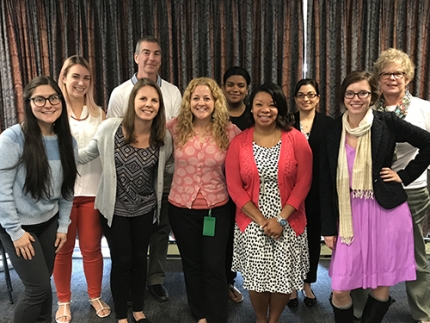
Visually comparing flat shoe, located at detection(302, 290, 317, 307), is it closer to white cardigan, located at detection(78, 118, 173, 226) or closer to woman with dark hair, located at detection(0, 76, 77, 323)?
white cardigan, located at detection(78, 118, 173, 226)

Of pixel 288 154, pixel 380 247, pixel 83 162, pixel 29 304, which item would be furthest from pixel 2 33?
pixel 380 247

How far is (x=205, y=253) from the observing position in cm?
229

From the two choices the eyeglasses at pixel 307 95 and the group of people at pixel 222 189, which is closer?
the group of people at pixel 222 189

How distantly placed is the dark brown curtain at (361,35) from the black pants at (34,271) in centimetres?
258

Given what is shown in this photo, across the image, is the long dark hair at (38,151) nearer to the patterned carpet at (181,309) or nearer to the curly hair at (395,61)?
the patterned carpet at (181,309)

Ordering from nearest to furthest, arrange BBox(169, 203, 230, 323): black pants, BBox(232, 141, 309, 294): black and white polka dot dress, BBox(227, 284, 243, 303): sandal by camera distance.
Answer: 1. BBox(232, 141, 309, 294): black and white polka dot dress
2. BBox(169, 203, 230, 323): black pants
3. BBox(227, 284, 243, 303): sandal

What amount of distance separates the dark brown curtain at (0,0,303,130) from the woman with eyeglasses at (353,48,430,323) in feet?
3.97

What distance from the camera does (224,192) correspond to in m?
2.29

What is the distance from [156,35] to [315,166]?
6.15 feet

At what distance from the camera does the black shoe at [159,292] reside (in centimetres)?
286

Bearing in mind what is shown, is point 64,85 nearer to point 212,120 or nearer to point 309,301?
point 212,120

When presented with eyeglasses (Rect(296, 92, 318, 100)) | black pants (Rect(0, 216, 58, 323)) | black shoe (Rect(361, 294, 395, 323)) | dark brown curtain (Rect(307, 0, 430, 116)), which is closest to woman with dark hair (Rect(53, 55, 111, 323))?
black pants (Rect(0, 216, 58, 323))

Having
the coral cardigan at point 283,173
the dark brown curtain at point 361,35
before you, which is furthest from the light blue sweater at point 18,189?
the dark brown curtain at point 361,35

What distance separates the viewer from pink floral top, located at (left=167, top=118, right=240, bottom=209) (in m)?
2.23
